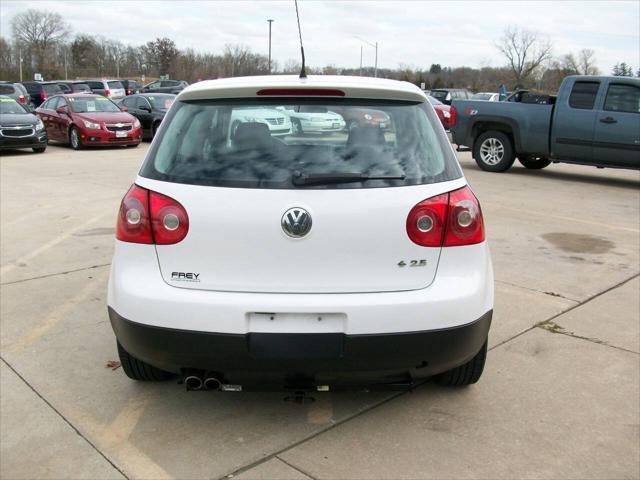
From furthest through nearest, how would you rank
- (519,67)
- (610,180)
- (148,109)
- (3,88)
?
1. (519,67)
2. (3,88)
3. (148,109)
4. (610,180)

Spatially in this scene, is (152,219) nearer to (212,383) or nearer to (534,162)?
(212,383)

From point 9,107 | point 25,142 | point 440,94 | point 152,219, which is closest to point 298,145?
point 152,219

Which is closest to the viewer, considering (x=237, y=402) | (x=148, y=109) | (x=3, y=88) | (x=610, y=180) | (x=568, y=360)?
(x=237, y=402)

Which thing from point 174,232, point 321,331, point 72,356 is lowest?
point 72,356

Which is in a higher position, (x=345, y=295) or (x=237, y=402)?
(x=345, y=295)

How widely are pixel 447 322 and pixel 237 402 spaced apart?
130cm

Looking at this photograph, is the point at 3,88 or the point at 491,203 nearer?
the point at 491,203

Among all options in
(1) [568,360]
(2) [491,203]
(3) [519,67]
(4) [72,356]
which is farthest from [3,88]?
(3) [519,67]

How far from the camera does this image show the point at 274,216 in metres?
2.62

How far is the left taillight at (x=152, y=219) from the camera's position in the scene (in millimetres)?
2699

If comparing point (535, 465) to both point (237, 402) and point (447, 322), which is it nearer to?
point (447, 322)

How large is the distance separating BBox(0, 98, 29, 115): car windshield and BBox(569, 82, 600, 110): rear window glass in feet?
44.1

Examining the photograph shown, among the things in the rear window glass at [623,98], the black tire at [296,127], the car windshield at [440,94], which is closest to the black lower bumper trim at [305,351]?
the black tire at [296,127]

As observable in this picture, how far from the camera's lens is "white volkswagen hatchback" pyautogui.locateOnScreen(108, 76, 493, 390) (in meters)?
2.63
